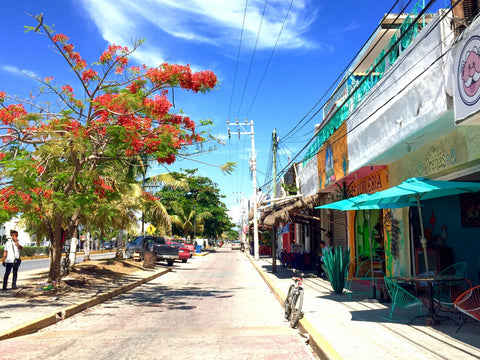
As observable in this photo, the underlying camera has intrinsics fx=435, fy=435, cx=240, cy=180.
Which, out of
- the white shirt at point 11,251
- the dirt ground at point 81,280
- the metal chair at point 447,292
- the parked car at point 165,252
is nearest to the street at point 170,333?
the dirt ground at point 81,280

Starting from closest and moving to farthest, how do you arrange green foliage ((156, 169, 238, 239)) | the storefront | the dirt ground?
the storefront < the dirt ground < green foliage ((156, 169, 238, 239))

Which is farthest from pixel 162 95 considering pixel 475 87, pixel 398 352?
pixel 398 352

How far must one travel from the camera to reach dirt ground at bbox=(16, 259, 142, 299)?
39.1 ft

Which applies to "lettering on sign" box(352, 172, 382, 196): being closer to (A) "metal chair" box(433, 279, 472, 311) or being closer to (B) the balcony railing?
(B) the balcony railing

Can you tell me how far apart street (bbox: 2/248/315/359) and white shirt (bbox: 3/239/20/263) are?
12.0 feet

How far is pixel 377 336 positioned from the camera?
21.5ft

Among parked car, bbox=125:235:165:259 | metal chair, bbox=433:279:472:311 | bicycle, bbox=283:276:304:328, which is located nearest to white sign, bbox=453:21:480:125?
metal chair, bbox=433:279:472:311

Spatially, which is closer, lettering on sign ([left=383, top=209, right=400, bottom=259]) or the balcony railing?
the balcony railing

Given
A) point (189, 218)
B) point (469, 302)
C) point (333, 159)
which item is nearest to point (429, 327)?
point (469, 302)

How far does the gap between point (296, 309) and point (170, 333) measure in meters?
2.37

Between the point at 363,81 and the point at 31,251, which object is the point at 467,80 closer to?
the point at 363,81

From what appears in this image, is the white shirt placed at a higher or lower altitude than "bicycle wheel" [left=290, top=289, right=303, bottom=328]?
higher

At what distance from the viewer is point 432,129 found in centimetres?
849

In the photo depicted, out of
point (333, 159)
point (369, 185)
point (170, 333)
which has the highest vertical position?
point (333, 159)
